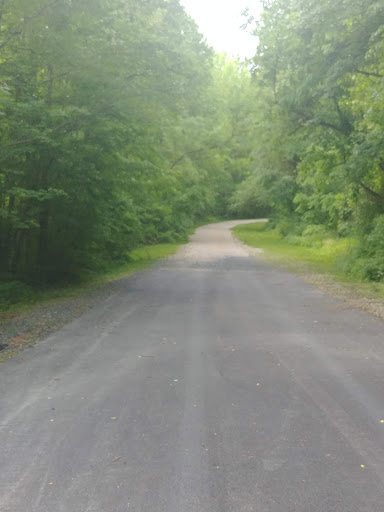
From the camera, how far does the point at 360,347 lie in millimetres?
7340

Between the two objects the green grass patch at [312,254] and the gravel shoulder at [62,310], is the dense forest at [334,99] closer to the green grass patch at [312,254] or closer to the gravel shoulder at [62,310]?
the green grass patch at [312,254]

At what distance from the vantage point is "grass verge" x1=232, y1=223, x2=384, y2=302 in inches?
507

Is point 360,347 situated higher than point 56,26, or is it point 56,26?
point 56,26

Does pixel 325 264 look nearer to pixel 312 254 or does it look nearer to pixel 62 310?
pixel 312 254

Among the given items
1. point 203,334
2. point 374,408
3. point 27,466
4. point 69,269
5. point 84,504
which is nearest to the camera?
point 84,504

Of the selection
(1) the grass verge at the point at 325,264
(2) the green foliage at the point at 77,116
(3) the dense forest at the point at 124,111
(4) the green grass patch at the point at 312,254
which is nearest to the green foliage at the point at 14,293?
(3) the dense forest at the point at 124,111

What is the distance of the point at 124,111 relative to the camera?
12391mm

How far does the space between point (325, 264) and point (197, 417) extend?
16206 millimetres

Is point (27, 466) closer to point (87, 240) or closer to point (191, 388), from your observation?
point (191, 388)

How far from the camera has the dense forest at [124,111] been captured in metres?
11.6

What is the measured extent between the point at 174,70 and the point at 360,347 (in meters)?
8.95

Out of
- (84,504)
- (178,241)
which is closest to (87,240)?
(84,504)

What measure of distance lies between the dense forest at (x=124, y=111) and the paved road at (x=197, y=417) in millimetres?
5284

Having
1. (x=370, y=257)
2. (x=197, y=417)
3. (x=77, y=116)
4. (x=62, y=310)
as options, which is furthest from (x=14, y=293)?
(x=370, y=257)
